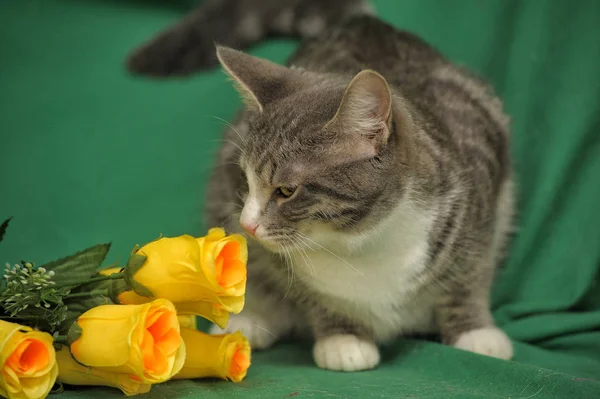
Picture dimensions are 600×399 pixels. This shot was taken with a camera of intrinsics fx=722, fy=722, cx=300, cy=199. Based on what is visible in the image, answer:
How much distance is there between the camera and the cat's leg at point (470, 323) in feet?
4.88

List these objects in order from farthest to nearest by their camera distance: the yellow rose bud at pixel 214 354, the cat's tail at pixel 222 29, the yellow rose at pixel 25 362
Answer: the cat's tail at pixel 222 29 → the yellow rose bud at pixel 214 354 → the yellow rose at pixel 25 362

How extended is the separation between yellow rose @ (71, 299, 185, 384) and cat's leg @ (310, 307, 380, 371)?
0.45 meters

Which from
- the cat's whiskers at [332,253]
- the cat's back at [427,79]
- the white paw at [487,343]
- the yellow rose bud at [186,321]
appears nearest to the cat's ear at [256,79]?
the cat's back at [427,79]

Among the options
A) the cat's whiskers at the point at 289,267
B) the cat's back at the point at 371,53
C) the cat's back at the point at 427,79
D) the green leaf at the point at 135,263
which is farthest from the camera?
the cat's back at the point at 371,53

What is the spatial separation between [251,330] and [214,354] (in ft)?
1.22

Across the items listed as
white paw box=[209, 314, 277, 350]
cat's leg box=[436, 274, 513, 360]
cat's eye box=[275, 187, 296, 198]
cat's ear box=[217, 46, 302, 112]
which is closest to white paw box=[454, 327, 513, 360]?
cat's leg box=[436, 274, 513, 360]

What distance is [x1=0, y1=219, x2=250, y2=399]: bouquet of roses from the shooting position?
1.03 metres

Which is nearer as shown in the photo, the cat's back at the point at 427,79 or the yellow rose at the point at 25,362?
the yellow rose at the point at 25,362

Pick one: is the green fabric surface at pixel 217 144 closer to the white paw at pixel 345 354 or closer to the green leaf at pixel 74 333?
the white paw at pixel 345 354

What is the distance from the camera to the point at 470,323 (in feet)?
5.03

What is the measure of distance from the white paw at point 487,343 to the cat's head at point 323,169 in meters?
0.39

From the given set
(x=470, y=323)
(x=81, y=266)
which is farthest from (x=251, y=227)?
(x=470, y=323)

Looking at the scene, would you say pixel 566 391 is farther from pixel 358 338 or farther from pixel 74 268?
pixel 74 268

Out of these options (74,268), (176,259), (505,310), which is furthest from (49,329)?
(505,310)
